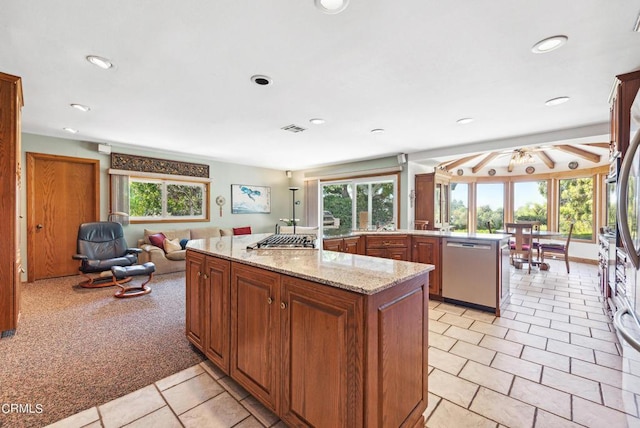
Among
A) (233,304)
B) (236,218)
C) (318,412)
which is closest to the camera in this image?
(318,412)

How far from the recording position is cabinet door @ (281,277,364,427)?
1.16 m

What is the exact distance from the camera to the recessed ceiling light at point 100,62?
214cm

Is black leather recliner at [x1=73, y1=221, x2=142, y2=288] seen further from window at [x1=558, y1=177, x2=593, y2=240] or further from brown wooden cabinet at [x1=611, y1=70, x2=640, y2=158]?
window at [x1=558, y1=177, x2=593, y2=240]

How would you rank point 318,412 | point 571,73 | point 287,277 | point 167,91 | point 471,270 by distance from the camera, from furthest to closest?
point 471,270
point 167,91
point 571,73
point 287,277
point 318,412

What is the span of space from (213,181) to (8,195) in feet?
13.1

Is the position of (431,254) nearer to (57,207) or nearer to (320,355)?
(320,355)

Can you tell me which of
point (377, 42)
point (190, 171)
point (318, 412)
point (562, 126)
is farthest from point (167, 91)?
point (562, 126)

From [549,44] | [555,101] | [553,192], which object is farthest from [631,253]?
[553,192]

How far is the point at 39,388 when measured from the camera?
5.98ft

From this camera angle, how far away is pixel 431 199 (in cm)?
559

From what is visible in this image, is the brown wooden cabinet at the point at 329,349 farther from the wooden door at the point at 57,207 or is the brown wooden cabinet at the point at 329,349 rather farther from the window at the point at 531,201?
the window at the point at 531,201

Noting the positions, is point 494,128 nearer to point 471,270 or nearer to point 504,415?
point 471,270

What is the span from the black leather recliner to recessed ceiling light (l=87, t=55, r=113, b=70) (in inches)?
114

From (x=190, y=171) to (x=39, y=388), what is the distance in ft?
15.6
